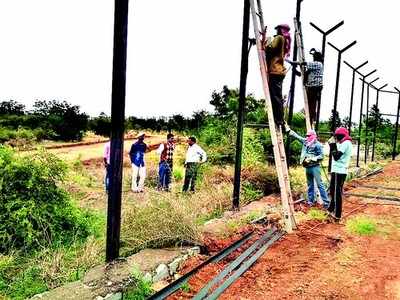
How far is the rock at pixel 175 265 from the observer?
5.91 meters

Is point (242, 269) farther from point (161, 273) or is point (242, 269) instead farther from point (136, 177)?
point (136, 177)

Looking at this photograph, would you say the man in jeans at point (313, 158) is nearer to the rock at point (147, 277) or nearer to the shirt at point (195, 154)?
the shirt at point (195, 154)

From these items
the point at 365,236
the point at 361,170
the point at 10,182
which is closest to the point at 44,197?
the point at 10,182

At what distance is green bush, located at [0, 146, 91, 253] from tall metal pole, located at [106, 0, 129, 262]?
4.94 ft

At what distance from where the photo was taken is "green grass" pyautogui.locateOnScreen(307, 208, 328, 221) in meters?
9.23

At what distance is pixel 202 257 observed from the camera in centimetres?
657

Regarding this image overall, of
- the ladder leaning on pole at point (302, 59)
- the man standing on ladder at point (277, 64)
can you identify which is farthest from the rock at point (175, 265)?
the ladder leaning on pole at point (302, 59)

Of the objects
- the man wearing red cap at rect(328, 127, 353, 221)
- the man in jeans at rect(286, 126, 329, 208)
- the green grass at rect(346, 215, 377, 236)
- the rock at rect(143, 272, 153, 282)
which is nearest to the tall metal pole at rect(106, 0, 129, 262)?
the rock at rect(143, 272, 153, 282)

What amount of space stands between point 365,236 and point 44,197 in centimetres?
520

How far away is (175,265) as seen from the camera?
602 cm

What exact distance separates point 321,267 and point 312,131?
4084 millimetres

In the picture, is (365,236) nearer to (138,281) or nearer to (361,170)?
(138,281)

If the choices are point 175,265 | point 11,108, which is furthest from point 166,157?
point 11,108

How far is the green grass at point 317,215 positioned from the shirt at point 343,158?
0.88 m
